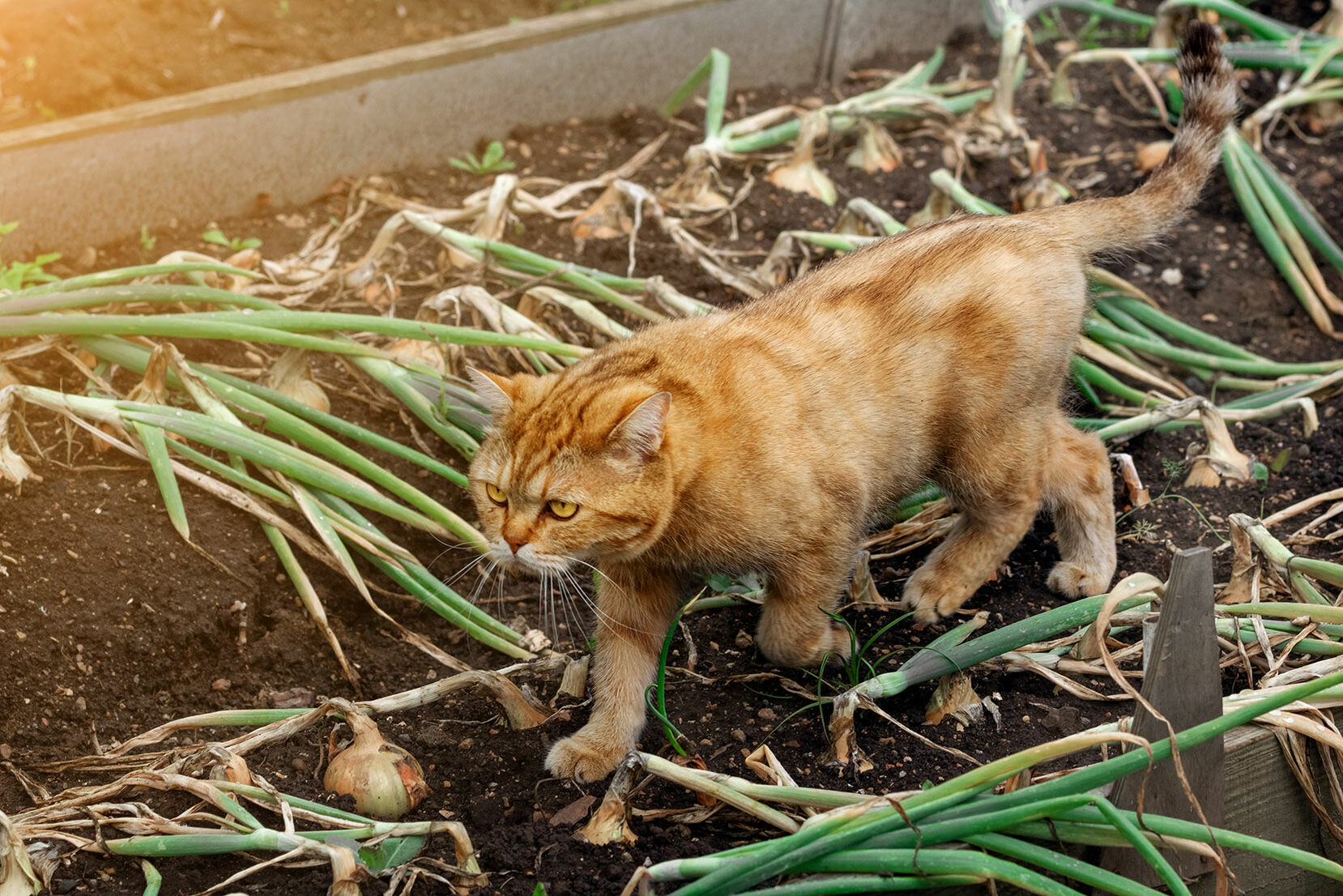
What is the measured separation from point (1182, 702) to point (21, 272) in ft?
10.8

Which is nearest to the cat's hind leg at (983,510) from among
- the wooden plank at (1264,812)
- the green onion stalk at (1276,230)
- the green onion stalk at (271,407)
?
the wooden plank at (1264,812)

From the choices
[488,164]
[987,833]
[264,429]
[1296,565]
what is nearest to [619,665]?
[987,833]

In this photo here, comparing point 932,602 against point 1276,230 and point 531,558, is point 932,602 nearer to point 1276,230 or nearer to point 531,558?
point 531,558

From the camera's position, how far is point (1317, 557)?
3.18 meters

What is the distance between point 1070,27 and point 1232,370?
117 inches

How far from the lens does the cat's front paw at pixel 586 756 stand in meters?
2.65

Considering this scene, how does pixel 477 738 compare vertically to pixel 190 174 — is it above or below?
Answer: below

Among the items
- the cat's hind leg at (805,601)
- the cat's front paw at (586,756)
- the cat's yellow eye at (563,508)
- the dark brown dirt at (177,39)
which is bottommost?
the cat's front paw at (586,756)

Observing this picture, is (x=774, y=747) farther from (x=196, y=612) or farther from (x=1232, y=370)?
(x=1232, y=370)

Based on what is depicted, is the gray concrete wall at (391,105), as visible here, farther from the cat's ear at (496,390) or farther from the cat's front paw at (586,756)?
the cat's front paw at (586,756)

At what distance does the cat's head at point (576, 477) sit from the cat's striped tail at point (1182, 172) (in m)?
1.38

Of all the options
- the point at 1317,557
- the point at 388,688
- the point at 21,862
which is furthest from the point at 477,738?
the point at 1317,557

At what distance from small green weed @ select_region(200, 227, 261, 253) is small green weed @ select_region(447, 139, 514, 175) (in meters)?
0.90

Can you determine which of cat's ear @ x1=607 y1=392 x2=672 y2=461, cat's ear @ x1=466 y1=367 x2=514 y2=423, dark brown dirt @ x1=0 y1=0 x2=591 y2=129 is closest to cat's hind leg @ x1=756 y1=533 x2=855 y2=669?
cat's ear @ x1=607 y1=392 x2=672 y2=461
